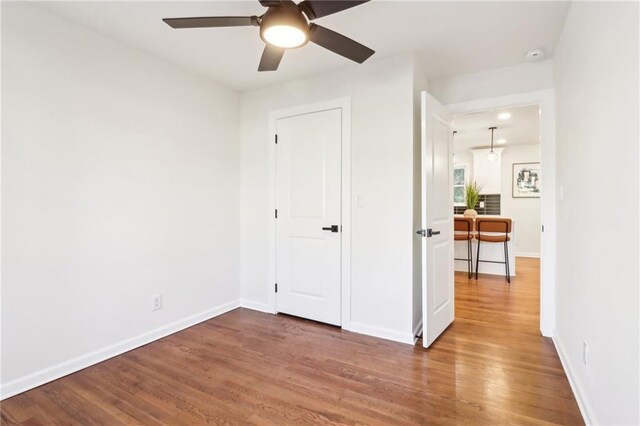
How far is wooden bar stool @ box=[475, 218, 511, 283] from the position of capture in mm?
4906

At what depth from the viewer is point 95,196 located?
93.3 inches

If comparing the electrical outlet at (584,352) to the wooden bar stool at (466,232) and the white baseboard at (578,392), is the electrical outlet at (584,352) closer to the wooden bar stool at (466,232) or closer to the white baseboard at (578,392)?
the white baseboard at (578,392)

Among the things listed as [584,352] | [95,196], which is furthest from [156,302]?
[584,352]

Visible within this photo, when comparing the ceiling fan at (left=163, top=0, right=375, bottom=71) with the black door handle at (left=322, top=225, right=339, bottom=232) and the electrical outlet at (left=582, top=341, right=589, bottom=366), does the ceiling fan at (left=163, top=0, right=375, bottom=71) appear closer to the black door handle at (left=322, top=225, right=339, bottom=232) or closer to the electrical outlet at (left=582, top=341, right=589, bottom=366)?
the black door handle at (left=322, top=225, right=339, bottom=232)

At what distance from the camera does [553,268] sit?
2.78 meters

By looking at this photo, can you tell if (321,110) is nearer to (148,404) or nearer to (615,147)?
(615,147)

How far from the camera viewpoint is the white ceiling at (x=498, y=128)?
456 cm

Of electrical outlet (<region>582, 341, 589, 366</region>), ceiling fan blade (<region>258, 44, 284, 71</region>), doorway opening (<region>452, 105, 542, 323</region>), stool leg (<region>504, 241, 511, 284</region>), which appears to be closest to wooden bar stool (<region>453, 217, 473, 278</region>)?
doorway opening (<region>452, 105, 542, 323</region>)

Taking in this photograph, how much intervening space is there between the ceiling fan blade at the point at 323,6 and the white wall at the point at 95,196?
1.69 meters

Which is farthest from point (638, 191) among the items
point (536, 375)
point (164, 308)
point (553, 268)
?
point (164, 308)

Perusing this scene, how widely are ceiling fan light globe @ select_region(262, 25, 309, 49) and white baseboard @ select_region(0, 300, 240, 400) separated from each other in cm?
246

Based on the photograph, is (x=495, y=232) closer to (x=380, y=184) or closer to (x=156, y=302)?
(x=380, y=184)

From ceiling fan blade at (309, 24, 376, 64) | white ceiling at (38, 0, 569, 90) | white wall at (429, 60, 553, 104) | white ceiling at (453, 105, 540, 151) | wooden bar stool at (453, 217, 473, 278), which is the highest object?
white ceiling at (453, 105, 540, 151)

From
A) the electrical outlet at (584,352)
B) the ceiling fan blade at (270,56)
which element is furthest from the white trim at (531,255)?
the ceiling fan blade at (270,56)
